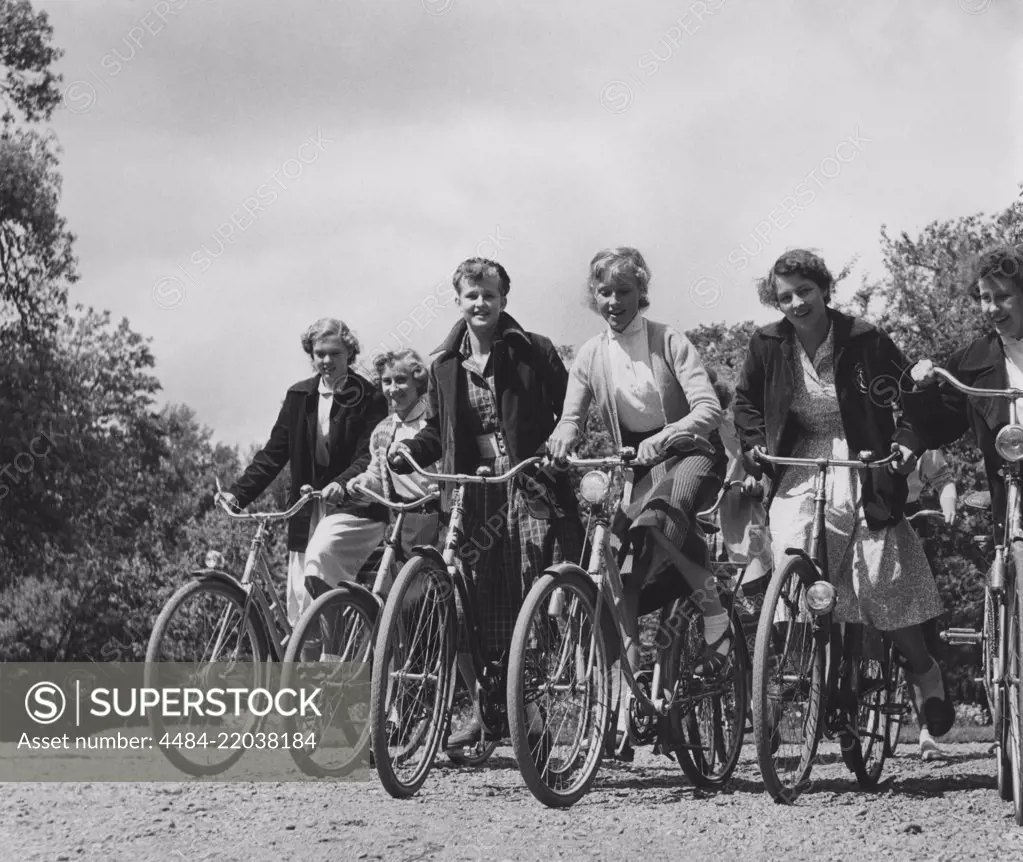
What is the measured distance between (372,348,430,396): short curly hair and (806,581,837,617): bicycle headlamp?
3.13m

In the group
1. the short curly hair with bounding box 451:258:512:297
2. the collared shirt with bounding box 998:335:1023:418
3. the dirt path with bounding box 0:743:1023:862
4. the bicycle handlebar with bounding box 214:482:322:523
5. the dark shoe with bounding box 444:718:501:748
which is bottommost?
the dirt path with bounding box 0:743:1023:862

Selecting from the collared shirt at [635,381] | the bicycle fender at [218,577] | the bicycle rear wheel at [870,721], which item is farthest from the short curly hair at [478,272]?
the bicycle rear wheel at [870,721]

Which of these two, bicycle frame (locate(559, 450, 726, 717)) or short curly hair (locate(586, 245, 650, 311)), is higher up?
short curly hair (locate(586, 245, 650, 311))

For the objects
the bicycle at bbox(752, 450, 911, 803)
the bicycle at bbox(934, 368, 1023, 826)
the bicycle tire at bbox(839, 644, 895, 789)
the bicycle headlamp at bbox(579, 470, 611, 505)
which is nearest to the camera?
the bicycle at bbox(934, 368, 1023, 826)

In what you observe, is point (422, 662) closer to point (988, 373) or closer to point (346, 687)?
point (346, 687)

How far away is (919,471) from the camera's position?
6.56 meters

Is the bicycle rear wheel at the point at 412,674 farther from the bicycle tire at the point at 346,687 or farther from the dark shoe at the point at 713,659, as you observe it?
the dark shoe at the point at 713,659

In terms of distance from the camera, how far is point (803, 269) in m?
6.15

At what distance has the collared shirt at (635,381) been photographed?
6289 millimetres

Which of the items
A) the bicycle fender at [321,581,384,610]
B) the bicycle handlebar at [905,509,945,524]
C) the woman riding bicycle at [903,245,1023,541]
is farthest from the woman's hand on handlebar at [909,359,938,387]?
the bicycle fender at [321,581,384,610]

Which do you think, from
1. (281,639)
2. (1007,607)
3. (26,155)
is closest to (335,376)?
(281,639)

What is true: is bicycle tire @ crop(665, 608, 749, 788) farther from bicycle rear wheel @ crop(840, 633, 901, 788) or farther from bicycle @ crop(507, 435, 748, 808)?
bicycle rear wheel @ crop(840, 633, 901, 788)

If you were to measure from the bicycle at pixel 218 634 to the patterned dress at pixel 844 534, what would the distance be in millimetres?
2376

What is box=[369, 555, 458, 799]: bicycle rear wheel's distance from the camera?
17.0 feet
